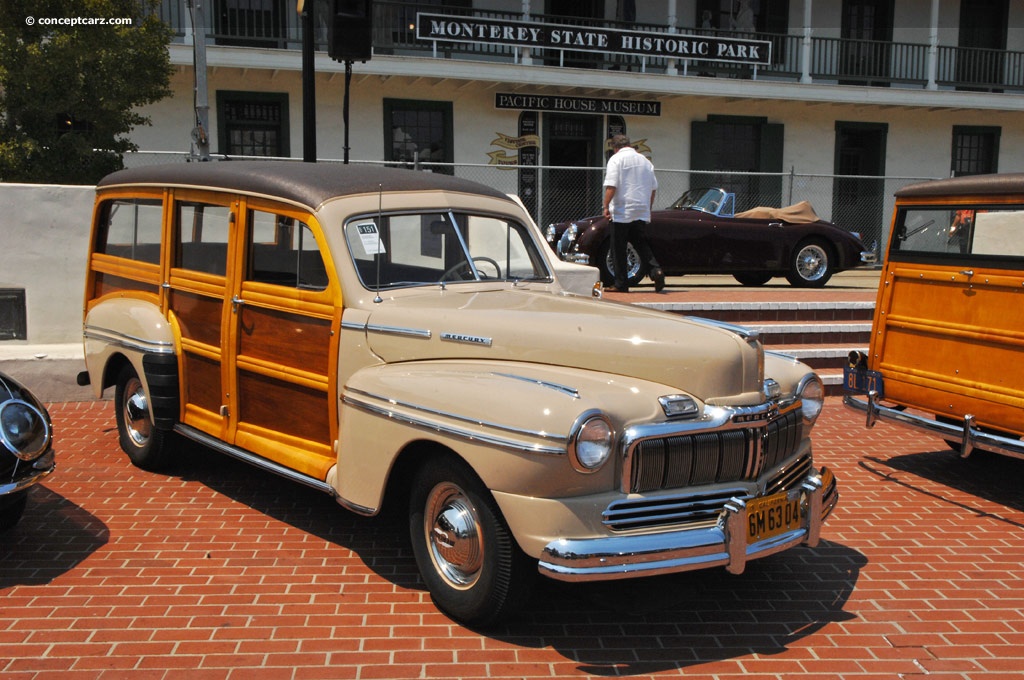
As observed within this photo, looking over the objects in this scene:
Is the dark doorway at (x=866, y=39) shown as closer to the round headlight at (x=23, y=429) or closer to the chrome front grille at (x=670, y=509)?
the chrome front grille at (x=670, y=509)

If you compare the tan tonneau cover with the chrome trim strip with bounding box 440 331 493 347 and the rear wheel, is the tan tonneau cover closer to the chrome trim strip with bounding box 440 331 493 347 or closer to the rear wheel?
the rear wheel

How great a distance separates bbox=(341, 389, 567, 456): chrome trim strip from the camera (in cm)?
355

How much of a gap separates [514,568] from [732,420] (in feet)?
3.55

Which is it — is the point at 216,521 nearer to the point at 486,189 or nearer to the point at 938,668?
the point at 486,189

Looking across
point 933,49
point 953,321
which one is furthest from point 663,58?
point 953,321

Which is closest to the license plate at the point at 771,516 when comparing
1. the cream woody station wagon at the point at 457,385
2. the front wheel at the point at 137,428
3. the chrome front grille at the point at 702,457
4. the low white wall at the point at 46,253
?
the cream woody station wagon at the point at 457,385

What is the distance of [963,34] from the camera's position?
2289cm

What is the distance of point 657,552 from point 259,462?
7.83ft

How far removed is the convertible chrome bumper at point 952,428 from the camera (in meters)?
5.57

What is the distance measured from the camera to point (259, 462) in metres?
5.01

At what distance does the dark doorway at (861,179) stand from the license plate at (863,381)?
13.3 m

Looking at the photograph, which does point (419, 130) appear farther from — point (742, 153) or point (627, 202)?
point (627, 202)

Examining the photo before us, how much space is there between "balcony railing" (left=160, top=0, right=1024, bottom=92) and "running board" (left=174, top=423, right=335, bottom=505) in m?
13.2

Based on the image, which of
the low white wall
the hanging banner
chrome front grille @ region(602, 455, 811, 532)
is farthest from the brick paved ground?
the hanging banner
